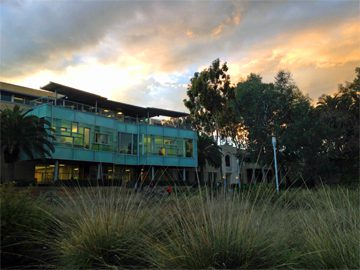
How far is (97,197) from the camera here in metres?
6.00

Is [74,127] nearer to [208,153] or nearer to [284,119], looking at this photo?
[208,153]

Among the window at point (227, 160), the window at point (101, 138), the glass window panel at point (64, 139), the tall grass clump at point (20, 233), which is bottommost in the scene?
the tall grass clump at point (20, 233)

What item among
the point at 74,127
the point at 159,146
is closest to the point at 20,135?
the point at 74,127

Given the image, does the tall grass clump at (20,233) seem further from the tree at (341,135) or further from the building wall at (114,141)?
the tree at (341,135)

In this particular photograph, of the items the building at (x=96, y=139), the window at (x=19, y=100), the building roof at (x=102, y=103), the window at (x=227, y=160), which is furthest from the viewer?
the window at (x=227, y=160)

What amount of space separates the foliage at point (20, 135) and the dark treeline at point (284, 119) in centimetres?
1780

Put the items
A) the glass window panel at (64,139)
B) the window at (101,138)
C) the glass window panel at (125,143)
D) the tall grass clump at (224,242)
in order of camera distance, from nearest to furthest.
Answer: the tall grass clump at (224,242)
the glass window panel at (64,139)
the window at (101,138)
the glass window panel at (125,143)

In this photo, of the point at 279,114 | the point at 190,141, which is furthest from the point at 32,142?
the point at 279,114

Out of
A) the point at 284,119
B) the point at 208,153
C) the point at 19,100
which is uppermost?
the point at 19,100

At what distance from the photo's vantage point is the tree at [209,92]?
A: 130 feet

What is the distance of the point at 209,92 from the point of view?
3931cm

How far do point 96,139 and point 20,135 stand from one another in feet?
28.5

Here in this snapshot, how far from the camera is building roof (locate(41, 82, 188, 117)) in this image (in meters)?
34.5

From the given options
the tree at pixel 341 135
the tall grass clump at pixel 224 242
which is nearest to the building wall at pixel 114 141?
the tree at pixel 341 135
